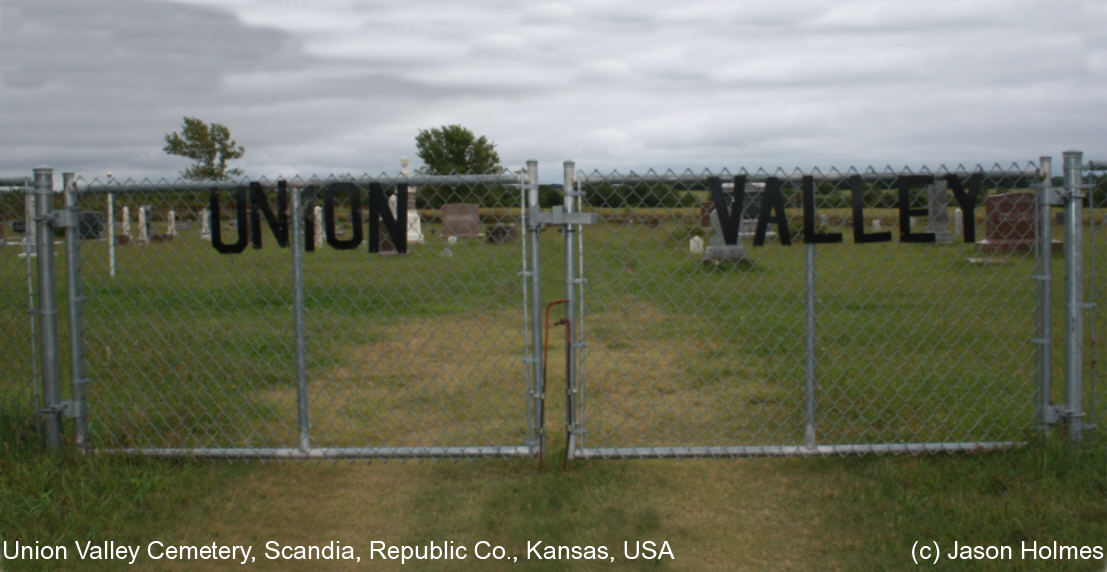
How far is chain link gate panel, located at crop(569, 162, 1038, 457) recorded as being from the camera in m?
4.54

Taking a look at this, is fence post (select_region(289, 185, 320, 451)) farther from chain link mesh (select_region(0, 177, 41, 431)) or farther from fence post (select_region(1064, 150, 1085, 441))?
fence post (select_region(1064, 150, 1085, 441))

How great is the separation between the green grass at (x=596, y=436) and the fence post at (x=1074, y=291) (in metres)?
0.24

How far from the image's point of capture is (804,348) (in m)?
6.61

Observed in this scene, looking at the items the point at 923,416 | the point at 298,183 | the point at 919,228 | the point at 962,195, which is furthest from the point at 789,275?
the point at 298,183

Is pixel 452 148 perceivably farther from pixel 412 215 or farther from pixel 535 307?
pixel 535 307

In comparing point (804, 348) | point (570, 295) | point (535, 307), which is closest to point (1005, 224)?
point (804, 348)

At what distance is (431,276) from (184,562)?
10006mm

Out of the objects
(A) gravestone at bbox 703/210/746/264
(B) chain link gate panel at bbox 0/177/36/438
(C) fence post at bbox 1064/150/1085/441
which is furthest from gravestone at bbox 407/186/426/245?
(A) gravestone at bbox 703/210/746/264

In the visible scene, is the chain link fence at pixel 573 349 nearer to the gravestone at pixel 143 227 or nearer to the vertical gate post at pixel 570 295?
the vertical gate post at pixel 570 295

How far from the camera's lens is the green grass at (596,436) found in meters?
3.93

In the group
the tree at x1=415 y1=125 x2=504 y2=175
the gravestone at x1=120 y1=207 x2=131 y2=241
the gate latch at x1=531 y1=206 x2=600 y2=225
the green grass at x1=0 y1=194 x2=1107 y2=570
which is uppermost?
the tree at x1=415 y1=125 x2=504 y2=175

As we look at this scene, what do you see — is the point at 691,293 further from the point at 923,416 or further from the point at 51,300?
the point at 51,300

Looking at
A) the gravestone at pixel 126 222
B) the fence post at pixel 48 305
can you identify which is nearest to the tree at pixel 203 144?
the gravestone at pixel 126 222

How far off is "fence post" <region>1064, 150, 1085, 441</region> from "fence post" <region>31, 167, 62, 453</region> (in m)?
5.41
